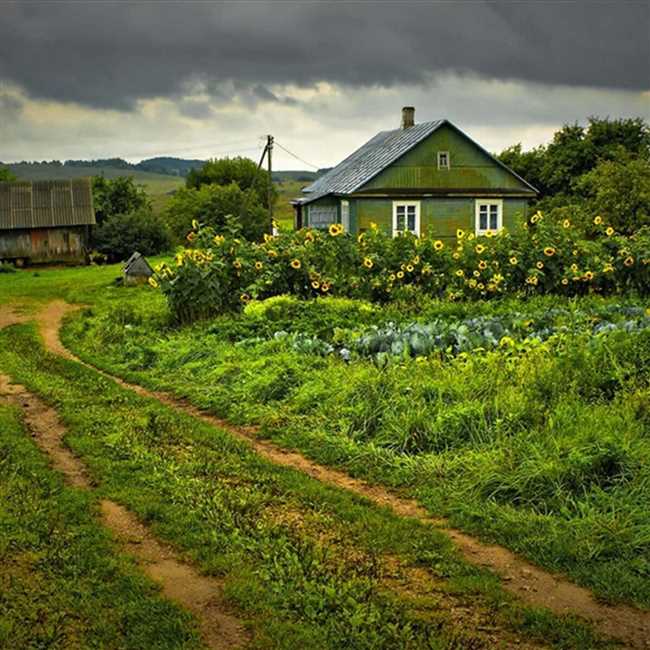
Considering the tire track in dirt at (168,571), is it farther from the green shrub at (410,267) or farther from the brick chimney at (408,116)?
the brick chimney at (408,116)

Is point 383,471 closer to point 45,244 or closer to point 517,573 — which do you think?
point 517,573

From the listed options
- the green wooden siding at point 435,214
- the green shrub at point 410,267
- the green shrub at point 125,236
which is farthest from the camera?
the green shrub at point 125,236

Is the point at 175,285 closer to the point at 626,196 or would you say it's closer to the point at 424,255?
the point at 424,255

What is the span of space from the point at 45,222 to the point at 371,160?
1509 cm

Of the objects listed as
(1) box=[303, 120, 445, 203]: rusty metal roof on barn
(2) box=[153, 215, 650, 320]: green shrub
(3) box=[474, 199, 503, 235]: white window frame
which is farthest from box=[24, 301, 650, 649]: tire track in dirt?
(3) box=[474, 199, 503, 235]: white window frame

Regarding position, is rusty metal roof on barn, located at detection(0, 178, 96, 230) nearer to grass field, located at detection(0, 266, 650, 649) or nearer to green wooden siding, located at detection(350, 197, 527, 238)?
green wooden siding, located at detection(350, 197, 527, 238)

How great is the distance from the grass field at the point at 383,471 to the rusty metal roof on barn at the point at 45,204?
27.3m

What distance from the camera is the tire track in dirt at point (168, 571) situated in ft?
15.4

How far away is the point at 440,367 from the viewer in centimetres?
938

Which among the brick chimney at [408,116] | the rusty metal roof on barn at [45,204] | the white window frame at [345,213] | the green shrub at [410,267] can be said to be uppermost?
the brick chimney at [408,116]

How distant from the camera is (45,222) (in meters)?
38.0

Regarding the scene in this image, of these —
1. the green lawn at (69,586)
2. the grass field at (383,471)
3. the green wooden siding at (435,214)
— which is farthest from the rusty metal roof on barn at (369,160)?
the green lawn at (69,586)

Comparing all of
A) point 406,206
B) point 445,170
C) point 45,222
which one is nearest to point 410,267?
point 406,206

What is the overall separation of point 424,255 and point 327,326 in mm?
4450
